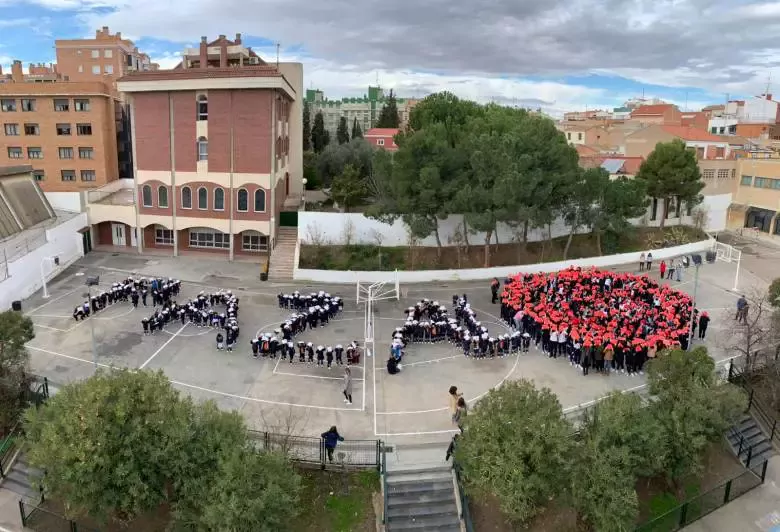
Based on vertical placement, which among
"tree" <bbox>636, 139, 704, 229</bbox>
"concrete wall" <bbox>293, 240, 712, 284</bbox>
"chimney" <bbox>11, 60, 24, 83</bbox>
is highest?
"chimney" <bbox>11, 60, 24, 83</bbox>

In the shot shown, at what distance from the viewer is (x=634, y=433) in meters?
13.2

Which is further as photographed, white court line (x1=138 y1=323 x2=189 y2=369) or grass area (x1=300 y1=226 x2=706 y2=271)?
grass area (x1=300 y1=226 x2=706 y2=271)

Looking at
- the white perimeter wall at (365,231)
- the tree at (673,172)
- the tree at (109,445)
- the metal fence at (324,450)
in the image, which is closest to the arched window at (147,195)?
the white perimeter wall at (365,231)

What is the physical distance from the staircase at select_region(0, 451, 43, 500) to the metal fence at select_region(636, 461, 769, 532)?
49.1 feet

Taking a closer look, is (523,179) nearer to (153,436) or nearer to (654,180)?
(654,180)

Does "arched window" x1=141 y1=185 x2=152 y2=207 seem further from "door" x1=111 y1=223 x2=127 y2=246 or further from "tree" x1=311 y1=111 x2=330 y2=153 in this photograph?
"tree" x1=311 y1=111 x2=330 y2=153

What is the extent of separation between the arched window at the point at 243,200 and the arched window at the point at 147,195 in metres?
5.67

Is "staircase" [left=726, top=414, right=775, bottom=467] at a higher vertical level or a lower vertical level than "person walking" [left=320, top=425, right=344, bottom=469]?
lower

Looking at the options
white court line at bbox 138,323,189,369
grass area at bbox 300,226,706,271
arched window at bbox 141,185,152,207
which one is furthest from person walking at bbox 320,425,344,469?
arched window at bbox 141,185,152,207

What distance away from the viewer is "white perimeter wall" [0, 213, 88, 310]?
87.7 feet

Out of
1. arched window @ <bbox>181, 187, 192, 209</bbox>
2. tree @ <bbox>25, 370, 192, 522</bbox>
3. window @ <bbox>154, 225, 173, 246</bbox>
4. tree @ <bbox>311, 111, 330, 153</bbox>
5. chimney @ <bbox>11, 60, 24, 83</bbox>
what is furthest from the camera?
tree @ <bbox>311, 111, 330, 153</bbox>

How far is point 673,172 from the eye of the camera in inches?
1551

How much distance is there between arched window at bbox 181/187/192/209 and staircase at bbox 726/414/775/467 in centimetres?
2957

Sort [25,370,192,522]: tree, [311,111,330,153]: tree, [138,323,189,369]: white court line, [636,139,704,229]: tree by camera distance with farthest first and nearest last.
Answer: [311,111,330,153]: tree
[636,139,704,229]: tree
[138,323,189,369]: white court line
[25,370,192,522]: tree
